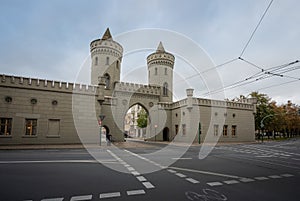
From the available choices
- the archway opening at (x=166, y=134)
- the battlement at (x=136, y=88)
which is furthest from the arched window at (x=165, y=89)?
the archway opening at (x=166, y=134)

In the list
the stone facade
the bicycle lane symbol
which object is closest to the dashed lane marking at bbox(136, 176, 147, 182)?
the bicycle lane symbol

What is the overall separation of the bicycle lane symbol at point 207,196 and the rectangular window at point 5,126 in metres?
23.0

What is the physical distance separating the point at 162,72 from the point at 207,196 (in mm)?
38572

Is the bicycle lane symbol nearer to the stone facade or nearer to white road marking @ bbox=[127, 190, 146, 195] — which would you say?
white road marking @ bbox=[127, 190, 146, 195]

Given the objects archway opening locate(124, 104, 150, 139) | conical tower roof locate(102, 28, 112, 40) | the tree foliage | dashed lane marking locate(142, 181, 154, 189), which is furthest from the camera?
archway opening locate(124, 104, 150, 139)

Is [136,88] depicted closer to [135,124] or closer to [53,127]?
[53,127]

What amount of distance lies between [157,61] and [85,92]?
846 inches

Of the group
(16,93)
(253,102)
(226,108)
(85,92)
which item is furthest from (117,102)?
(253,102)

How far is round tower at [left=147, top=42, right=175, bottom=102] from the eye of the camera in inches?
1678

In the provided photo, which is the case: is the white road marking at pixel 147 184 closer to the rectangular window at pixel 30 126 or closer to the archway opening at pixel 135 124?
the rectangular window at pixel 30 126

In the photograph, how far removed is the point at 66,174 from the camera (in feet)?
25.2

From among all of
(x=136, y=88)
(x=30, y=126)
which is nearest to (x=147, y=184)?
(x=30, y=126)

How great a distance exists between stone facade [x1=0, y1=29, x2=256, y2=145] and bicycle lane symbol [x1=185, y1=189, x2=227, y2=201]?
21599mm

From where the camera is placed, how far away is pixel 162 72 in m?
42.8
